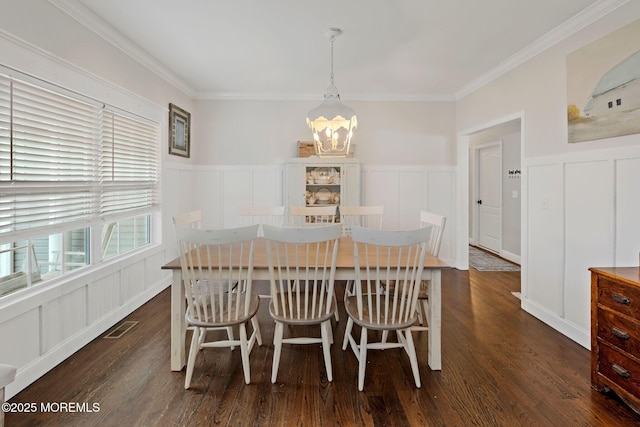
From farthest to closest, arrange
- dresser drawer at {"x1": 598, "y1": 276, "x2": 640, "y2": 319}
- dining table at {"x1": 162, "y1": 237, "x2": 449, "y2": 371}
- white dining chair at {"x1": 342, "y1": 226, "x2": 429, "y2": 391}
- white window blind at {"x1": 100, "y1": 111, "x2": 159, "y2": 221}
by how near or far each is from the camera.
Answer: white window blind at {"x1": 100, "y1": 111, "x2": 159, "y2": 221}, dining table at {"x1": 162, "y1": 237, "x2": 449, "y2": 371}, white dining chair at {"x1": 342, "y1": 226, "x2": 429, "y2": 391}, dresser drawer at {"x1": 598, "y1": 276, "x2": 640, "y2": 319}

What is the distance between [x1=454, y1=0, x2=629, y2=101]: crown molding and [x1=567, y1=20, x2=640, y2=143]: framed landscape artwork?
7.6 inches

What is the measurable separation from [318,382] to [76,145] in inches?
97.6

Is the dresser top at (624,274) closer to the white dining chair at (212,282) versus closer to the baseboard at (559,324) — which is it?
the baseboard at (559,324)

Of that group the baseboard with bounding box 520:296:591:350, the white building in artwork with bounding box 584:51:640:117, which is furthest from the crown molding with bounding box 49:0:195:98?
the baseboard with bounding box 520:296:591:350

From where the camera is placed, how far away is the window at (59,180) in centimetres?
197

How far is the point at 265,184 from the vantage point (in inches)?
189

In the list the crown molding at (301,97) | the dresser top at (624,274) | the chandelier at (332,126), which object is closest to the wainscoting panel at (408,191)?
the crown molding at (301,97)

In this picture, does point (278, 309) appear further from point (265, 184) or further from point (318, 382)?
point (265, 184)

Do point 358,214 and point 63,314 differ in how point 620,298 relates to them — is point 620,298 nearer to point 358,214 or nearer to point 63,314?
point 358,214

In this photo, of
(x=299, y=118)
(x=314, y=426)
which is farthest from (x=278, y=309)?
(x=299, y=118)

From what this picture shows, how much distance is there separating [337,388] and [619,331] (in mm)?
1622

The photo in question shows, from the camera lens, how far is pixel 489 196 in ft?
20.9

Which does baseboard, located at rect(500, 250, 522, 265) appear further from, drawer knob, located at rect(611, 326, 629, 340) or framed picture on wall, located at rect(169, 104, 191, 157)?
framed picture on wall, located at rect(169, 104, 191, 157)

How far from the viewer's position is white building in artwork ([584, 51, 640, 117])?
2.19 m
